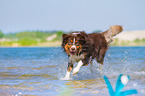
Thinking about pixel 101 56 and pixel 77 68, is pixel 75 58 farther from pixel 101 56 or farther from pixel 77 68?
pixel 101 56

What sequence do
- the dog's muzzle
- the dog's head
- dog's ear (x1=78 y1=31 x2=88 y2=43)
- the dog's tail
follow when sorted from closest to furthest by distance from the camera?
the dog's muzzle
the dog's head
dog's ear (x1=78 y1=31 x2=88 y2=43)
the dog's tail

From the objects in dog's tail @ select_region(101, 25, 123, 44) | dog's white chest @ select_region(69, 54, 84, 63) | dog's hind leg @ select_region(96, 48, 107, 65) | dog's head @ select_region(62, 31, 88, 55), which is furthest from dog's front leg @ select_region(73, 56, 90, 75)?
dog's tail @ select_region(101, 25, 123, 44)

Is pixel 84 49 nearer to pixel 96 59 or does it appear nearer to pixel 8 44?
pixel 96 59

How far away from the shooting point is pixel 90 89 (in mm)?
6445

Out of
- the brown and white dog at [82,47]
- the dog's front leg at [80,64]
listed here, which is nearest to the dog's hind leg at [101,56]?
the brown and white dog at [82,47]

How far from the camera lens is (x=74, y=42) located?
25.4ft

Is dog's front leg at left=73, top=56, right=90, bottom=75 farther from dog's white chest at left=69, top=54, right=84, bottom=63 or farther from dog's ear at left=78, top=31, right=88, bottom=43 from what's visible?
dog's ear at left=78, top=31, right=88, bottom=43

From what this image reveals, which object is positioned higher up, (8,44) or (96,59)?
(96,59)

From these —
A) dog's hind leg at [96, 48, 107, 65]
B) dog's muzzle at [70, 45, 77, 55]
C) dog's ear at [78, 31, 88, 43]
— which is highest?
dog's ear at [78, 31, 88, 43]

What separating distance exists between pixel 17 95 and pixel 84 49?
2.81m

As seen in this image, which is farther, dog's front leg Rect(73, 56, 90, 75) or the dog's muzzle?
dog's front leg Rect(73, 56, 90, 75)

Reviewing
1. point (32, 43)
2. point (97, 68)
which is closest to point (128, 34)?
point (32, 43)

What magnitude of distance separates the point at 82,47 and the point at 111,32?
7.91 ft

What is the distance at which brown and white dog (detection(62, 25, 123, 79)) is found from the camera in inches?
308
